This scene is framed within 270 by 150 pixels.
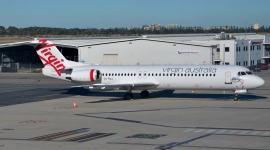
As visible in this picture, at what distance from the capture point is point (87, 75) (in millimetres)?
52156

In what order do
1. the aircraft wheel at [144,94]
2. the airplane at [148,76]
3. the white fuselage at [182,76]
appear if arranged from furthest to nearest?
the aircraft wheel at [144,94], the airplane at [148,76], the white fuselage at [182,76]

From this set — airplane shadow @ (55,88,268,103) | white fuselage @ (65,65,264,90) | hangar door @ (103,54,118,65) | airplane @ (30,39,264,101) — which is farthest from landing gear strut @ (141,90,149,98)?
hangar door @ (103,54,118,65)

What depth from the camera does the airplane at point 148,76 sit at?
4803 centimetres

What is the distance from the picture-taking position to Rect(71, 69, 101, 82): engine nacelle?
5216 cm

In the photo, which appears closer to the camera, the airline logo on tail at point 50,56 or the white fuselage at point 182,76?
the white fuselage at point 182,76

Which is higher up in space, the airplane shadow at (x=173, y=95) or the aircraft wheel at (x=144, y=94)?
the aircraft wheel at (x=144, y=94)

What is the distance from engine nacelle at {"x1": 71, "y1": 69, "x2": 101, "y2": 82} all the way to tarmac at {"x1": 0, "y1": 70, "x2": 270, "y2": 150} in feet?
6.17

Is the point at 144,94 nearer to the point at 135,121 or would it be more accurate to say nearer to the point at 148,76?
the point at 148,76

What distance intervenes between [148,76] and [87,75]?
232 inches

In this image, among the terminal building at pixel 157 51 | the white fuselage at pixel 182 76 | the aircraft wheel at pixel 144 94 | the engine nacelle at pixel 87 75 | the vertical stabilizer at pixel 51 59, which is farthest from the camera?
the terminal building at pixel 157 51

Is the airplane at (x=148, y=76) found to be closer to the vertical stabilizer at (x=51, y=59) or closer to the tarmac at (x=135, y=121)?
the vertical stabilizer at (x=51, y=59)

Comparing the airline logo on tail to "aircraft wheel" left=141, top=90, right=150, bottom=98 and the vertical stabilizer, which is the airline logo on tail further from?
"aircraft wheel" left=141, top=90, right=150, bottom=98

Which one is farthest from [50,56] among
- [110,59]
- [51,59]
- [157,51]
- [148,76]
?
[110,59]

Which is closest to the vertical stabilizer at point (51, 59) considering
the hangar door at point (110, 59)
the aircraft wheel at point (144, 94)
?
the aircraft wheel at point (144, 94)
